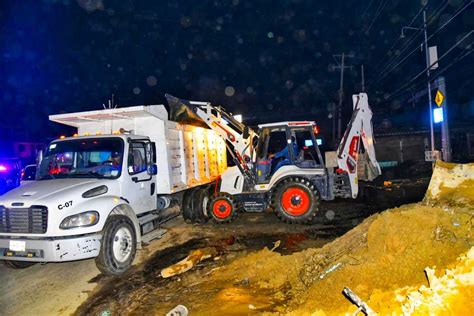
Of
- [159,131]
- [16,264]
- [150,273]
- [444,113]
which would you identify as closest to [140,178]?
[159,131]

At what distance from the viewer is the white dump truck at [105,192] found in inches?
220

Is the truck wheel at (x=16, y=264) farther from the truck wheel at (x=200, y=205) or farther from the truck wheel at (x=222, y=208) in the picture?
the truck wheel at (x=222, y=208)

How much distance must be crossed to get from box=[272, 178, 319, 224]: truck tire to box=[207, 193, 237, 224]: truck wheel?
49.6 inches

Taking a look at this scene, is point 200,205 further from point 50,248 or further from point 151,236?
point 50,248

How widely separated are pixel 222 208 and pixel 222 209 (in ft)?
0.10

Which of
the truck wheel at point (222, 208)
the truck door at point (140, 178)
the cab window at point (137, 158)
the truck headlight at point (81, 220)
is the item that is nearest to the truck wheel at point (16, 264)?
the truck headlight at point (81, 220)

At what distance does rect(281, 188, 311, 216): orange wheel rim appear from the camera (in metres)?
9.65

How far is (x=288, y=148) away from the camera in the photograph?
9992 millimetres

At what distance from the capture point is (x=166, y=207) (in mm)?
8758

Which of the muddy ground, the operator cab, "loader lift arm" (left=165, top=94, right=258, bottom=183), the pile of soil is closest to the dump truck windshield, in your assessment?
the muddy ground

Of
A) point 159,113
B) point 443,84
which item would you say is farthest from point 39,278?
point 443,84

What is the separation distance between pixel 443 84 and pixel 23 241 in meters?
16.4

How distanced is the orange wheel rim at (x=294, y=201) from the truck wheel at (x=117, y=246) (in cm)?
452

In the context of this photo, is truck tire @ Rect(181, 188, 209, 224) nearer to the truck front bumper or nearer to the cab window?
the cab window
